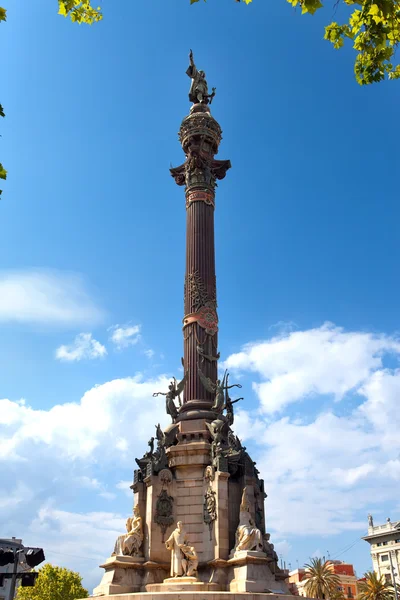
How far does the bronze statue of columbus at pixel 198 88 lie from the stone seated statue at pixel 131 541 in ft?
89.7

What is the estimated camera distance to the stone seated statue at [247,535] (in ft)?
83.7

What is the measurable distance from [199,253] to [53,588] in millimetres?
37816

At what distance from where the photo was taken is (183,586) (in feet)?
81.2

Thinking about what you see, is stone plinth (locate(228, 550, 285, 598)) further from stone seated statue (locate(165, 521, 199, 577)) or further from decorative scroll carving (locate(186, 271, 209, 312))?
decorative scroll carving (locate(186, 271, 209, 312))

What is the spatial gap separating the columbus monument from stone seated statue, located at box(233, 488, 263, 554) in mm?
44

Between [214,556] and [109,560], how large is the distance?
4.85 m

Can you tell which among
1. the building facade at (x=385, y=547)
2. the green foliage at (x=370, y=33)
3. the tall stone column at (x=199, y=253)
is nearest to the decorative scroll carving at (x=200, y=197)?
the tall stone column at (x=199, y=253)

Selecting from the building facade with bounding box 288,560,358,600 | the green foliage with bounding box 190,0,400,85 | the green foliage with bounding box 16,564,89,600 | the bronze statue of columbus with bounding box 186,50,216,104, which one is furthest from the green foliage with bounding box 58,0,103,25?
the building facade with bounding box 288,560,358,600

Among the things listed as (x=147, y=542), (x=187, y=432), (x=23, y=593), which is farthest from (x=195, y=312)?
(x=23, y=593)

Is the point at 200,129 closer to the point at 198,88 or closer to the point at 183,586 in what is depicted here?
the point at 198,88

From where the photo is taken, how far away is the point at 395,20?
33.9 ft

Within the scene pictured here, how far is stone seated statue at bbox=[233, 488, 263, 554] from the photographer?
83.7 feet

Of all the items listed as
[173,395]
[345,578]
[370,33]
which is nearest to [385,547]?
[345,578]

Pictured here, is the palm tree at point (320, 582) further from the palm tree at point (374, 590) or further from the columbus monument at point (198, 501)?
the columbus monument at point (198, 501)
